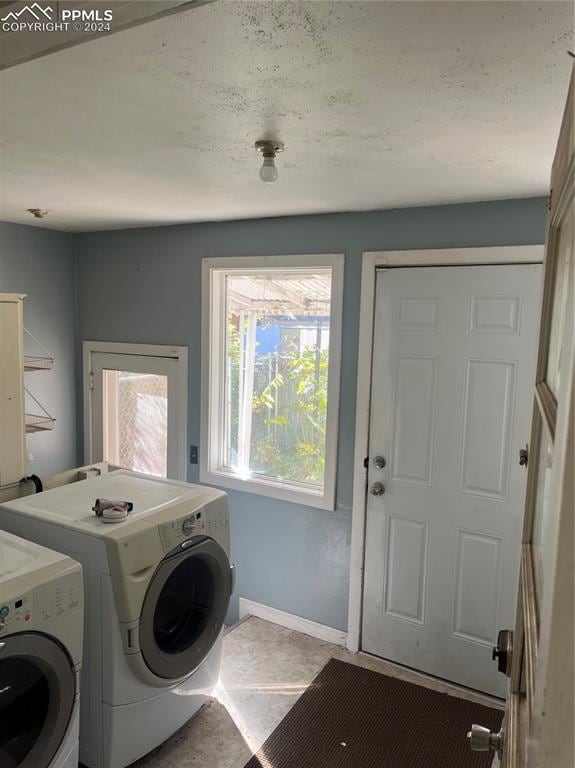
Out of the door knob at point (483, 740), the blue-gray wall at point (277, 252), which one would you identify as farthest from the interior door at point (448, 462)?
the door knob at point (483, 740)

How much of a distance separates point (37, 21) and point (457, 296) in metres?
2.00

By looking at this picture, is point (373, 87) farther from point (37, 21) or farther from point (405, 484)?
point (405, 484)

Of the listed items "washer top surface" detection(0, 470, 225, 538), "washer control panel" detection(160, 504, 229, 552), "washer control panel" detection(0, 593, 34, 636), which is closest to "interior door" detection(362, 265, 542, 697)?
"washer control panel" detection(160, 504, 229, 552)

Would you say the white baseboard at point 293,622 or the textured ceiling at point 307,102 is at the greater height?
the textured ceiling at point 307,102

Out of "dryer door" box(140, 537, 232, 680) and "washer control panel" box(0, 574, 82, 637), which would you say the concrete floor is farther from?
"washer control panel" box(0, 574, 82, 637)

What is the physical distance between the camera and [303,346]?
3006 millimetres

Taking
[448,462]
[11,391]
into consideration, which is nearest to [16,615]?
[11,391]

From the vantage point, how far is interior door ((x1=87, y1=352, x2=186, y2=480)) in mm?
3438

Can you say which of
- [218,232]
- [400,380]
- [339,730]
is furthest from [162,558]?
[218,232]

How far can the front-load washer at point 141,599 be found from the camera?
73.3 inches

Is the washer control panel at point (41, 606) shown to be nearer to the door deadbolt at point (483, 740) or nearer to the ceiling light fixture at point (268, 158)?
the door deadbolt at point (483, 740)

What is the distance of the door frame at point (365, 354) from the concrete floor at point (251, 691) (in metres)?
0.25

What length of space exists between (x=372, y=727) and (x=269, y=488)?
124 centimetres

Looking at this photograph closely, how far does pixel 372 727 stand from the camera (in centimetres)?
232
